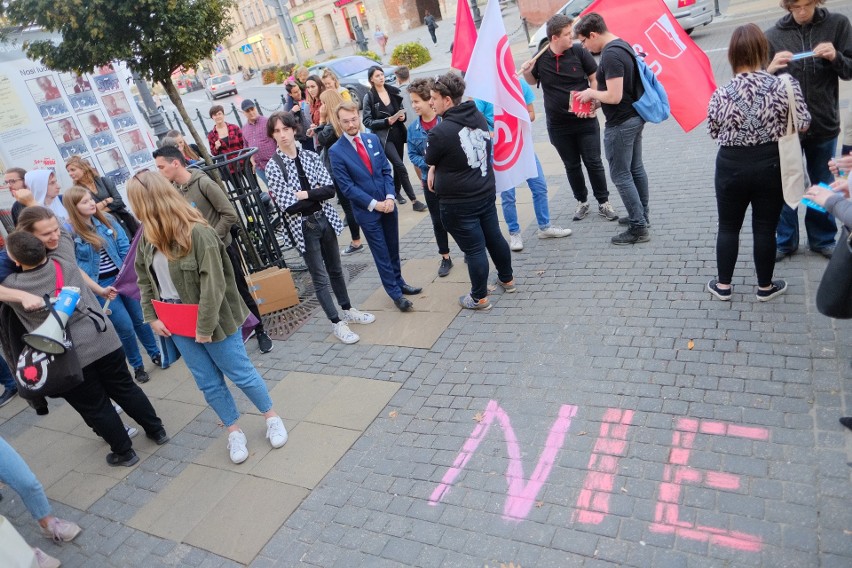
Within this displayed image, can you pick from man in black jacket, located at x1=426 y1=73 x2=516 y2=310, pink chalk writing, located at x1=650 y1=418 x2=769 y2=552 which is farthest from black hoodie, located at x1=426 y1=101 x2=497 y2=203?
pink chalk writing, located at x1=650 y1=418 x2=769 y2=552

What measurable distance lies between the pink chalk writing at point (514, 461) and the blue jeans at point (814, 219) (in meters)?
2.32

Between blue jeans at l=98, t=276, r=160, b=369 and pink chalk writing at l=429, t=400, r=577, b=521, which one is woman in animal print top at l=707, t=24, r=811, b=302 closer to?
pink chalk writing at l=429, t=400, r=577, b=521

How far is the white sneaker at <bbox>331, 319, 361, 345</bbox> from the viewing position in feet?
17.7

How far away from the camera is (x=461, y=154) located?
4.74 meters

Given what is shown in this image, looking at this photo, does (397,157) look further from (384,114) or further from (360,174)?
(360,174)

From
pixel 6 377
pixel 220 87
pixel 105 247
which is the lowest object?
pixel 6 377

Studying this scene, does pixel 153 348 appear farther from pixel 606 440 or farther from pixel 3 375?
pixel 606 440

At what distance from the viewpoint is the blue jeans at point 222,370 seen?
4020 millimetres

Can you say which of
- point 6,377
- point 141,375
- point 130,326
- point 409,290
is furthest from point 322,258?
point 6,377

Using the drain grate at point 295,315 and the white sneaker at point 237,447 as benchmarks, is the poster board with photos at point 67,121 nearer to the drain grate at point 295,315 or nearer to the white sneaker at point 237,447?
the drain grate at point 295,315

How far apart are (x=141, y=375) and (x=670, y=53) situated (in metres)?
5.59

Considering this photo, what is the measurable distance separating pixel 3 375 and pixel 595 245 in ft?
19.7

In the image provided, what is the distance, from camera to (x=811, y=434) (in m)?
3.19

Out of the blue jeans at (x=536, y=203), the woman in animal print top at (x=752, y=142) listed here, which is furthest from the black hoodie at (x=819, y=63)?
the blue jeans at (x=536, y=203)
